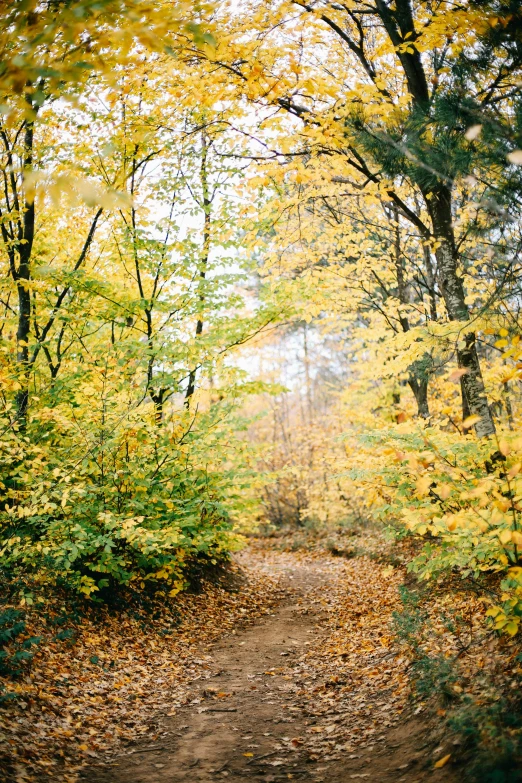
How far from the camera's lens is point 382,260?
10711 millimetres

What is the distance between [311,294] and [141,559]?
5492 mm

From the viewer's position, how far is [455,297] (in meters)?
6.52

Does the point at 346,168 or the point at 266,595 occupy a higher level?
the point at 346,168

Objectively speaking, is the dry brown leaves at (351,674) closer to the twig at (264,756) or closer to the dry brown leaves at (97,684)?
the twig at (264,756)

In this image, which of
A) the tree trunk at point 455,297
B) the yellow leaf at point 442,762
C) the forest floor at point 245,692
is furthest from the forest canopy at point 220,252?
the yellow leaf at point 442,762

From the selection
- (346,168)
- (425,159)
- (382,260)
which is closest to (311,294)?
(382,260)

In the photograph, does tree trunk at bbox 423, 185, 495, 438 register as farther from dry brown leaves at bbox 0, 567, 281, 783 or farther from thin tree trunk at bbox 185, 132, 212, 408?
dry brown leaves at bbox 0, 567, 281, 783

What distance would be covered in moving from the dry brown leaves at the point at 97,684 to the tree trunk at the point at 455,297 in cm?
476

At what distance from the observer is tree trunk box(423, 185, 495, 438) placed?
611 centimetres

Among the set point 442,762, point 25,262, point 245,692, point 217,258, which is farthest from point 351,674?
point 25,262

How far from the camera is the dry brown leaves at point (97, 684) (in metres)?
4.10

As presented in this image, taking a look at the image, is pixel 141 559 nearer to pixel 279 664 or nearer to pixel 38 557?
pixel 38 557

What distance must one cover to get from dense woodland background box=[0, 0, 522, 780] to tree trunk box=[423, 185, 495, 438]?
0.03m

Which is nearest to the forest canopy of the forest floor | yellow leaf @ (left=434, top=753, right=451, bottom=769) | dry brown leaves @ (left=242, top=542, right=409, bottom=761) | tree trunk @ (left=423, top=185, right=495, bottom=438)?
tree trunk @ (left=423, top=185, right=495, bottom=438)
